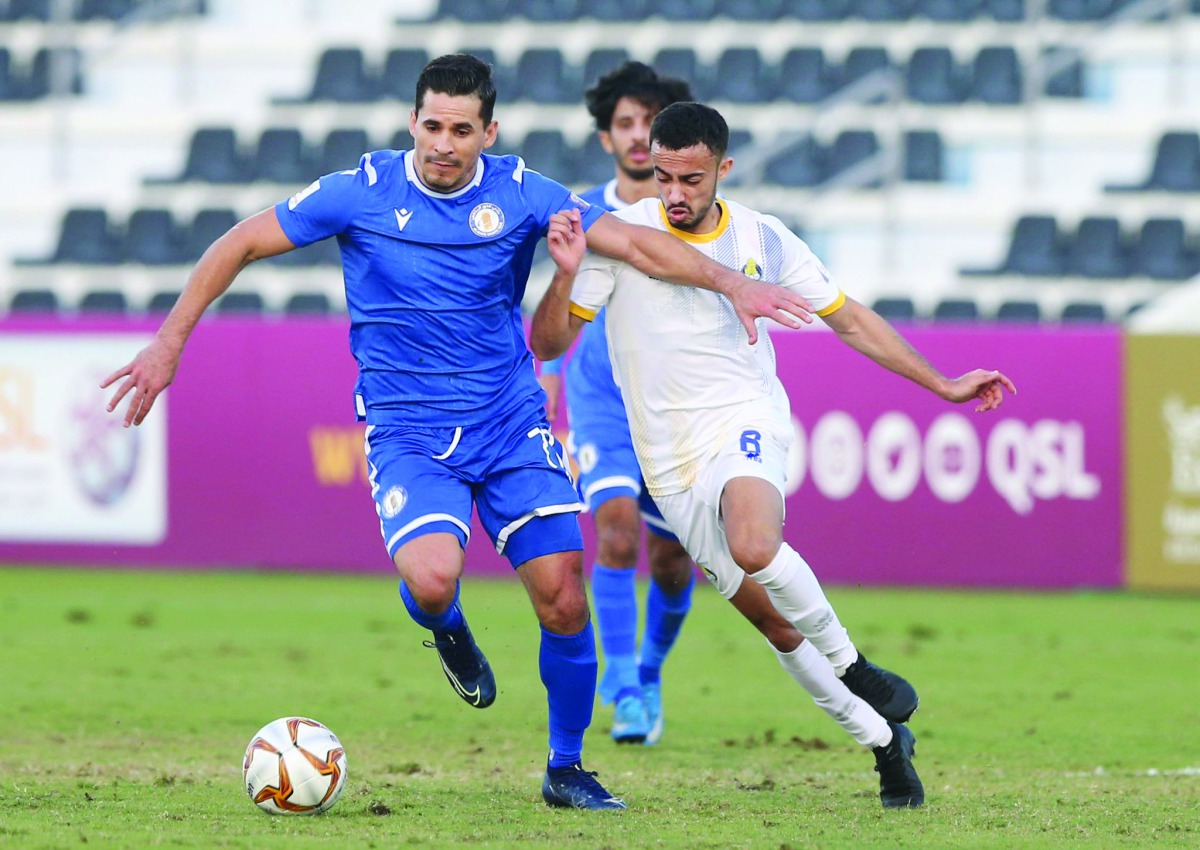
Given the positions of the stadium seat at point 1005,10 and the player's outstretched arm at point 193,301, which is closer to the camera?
the player's outstretched arm at point 193,301

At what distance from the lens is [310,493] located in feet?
47.7

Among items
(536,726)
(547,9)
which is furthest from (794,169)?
(536,726)

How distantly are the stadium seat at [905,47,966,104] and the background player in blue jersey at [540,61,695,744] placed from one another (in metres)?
11.7

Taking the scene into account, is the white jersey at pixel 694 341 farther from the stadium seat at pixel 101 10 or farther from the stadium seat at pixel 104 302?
the stadium seat at pixel 101 10

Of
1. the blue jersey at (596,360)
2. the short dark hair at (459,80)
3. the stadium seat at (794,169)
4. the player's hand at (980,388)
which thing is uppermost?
the stadium seat at (794,169)

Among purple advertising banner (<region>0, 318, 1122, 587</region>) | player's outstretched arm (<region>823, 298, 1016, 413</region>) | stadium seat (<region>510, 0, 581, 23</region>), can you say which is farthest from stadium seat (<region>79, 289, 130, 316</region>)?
player's outstretched arm (<region>823, 298, 1016, 413</region>)

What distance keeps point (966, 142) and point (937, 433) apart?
6520mm

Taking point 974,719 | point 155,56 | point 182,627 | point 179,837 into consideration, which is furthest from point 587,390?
point 155,56

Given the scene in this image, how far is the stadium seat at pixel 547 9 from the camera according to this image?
814 inches

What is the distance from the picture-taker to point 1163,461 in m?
13.5

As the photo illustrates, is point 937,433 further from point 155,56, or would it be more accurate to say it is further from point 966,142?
point 155,56

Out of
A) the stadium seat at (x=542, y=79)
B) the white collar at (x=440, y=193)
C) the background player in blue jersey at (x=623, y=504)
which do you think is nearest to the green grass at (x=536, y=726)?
the background player in blue jersey at (x=623, y=504)

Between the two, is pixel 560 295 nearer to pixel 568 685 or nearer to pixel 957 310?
pixel 568 685

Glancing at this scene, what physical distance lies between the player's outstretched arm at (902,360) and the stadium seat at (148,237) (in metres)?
13.6
